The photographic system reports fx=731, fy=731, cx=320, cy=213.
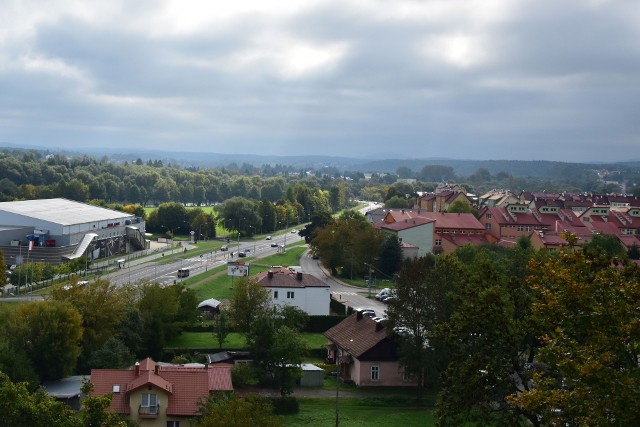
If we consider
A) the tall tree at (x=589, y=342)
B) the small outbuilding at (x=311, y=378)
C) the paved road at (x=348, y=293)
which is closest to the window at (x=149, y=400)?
the small outbuilding at (x=311, y=378)

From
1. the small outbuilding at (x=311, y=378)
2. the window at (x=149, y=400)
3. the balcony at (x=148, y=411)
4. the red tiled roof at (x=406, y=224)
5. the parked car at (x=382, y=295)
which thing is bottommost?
the parked car at (x=382, y=295)

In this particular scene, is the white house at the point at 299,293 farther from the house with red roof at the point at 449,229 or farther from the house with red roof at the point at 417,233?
the house with red roof at the point at 449,229

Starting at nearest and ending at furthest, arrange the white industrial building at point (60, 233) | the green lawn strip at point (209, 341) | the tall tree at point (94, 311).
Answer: the tall tree at point (94, 311) → the green lawn strip at point (209, 341) → the white industrial building at point (60, 233)

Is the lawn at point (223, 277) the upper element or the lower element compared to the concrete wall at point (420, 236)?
lower

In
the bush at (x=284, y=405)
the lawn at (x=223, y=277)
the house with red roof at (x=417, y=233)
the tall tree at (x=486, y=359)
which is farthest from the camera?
the house with red roof at (x=417, y=233)

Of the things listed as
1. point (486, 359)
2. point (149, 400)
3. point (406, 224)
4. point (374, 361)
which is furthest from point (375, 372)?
point (406, 224)

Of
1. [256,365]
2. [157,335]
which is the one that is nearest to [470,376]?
[256,365]

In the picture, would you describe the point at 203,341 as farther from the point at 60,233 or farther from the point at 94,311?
the point at 60,233
